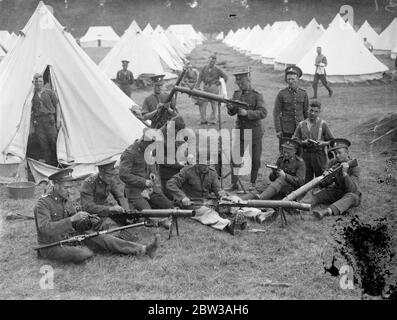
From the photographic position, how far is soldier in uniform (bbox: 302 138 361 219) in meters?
7.13

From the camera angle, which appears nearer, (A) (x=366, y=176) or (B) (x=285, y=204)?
(B) (x=285, y=204)

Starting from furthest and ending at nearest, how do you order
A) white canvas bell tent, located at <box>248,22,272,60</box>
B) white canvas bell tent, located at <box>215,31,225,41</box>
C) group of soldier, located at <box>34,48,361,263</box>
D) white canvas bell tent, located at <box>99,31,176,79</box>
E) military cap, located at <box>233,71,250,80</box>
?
white canvas bell tent, located at <box>215,31,225,41</box> < white canvas bell tent, located at <box>248,22,272,60</box> < white canvas bell tent, located at <box>99,31,176,79</box> < military cap, located at <box>233,71,250,80</box> < group of soldier, located at <box>34,48,361,263</box>

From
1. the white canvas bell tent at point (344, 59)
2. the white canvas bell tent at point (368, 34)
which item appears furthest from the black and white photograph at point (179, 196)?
the white canvas bell tent at point (368, 34)

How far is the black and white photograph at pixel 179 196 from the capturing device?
207 inches

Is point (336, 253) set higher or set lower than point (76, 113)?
lower

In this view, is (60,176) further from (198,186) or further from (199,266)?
(198,186)

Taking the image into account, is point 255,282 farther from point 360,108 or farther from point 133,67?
point 133,67

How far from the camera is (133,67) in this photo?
819 inches

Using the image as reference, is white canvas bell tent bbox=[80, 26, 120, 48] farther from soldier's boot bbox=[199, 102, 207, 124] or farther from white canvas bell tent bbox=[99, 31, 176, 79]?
soldier's boot bbox=[199, 102, 207, 124]

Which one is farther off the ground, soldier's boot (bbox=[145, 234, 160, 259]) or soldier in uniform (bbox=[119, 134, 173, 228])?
soldier in uniform (bbox=[119, 134, 173, 228])

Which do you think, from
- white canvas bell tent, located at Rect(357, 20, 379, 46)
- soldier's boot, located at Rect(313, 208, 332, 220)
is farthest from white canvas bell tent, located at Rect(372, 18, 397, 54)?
soldier's boot, located at Rect(313, 208, 332, 220)

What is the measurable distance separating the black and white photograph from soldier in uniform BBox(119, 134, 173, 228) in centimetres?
2
